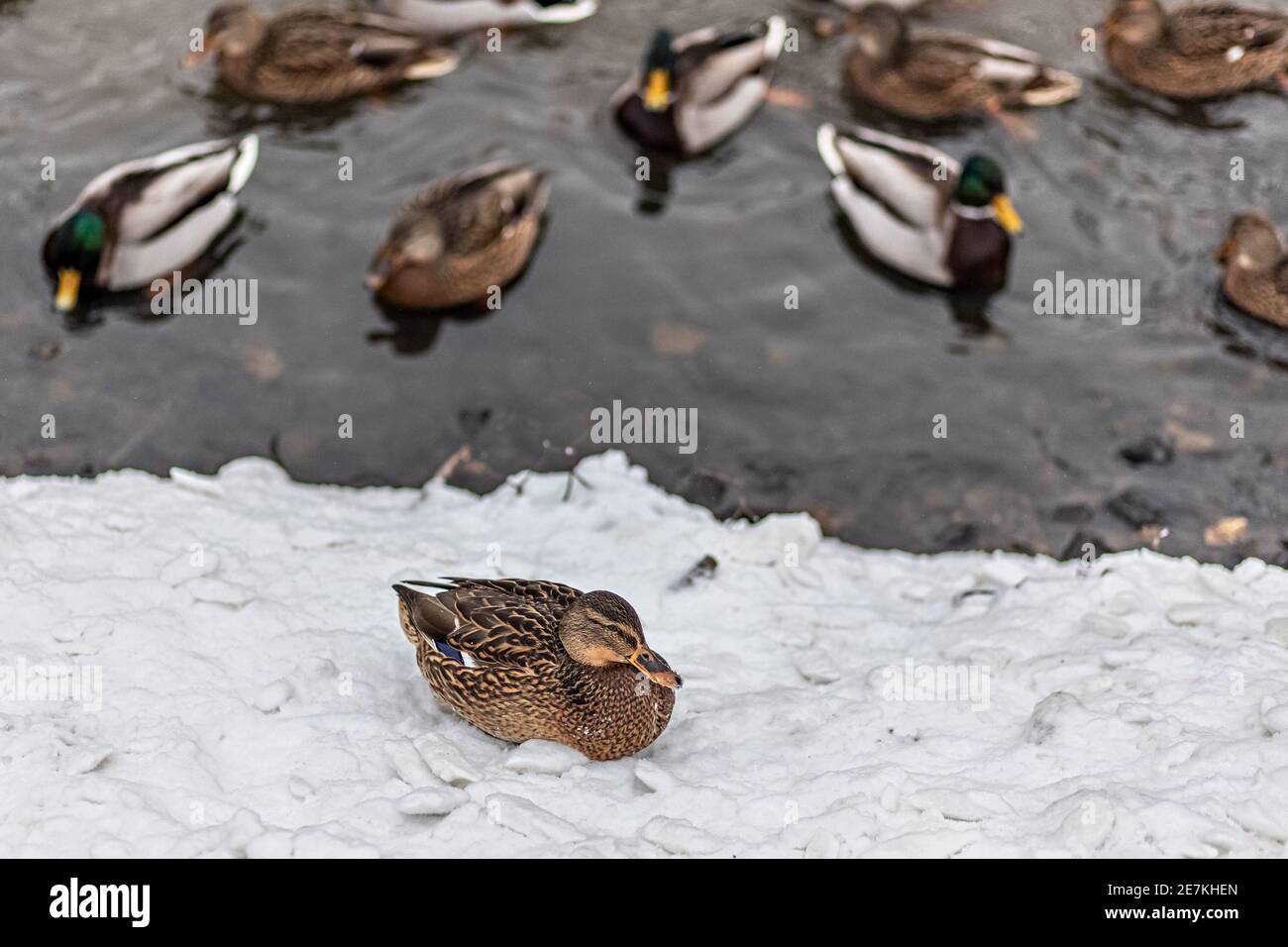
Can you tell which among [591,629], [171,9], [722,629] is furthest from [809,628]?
[171,9]

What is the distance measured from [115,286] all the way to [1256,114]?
27.4 ft

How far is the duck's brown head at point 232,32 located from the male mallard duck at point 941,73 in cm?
456

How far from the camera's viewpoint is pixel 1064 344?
9.62 meters

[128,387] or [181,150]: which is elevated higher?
[181,150]

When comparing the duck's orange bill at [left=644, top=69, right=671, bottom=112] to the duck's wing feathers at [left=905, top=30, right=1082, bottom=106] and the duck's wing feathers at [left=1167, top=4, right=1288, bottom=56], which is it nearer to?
the duck's wing feathers at [left=905, top=30, right=1082, bottom=106]

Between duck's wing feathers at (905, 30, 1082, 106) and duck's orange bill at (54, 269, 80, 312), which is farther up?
duck's wing feathers at (905, 30, 1082, 106)

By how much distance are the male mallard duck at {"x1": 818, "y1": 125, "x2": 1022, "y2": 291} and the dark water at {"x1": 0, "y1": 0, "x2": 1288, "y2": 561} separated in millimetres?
184

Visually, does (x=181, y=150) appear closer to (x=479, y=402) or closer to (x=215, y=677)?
(x=479, y=402)

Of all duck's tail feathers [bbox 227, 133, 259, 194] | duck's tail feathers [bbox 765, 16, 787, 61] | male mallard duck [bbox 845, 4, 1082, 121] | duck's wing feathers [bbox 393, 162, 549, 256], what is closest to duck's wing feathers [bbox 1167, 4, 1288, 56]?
male mallard duck [bbox 845, 4, 1082, 121]

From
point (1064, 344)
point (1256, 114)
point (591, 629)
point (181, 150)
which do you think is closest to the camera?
point (591, 629)

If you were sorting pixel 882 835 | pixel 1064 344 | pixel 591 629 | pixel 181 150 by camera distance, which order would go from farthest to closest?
pixel 181 150, pixel 1064 344, pixel 591 629, pixel 882 835

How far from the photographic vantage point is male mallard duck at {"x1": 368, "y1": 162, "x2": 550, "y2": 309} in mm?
9734

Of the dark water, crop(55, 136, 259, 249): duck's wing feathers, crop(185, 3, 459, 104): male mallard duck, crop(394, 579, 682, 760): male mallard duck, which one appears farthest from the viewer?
crop(185, 3, 459, 104): male mallard duck

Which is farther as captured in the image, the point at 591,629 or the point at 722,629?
the point at 722,629
